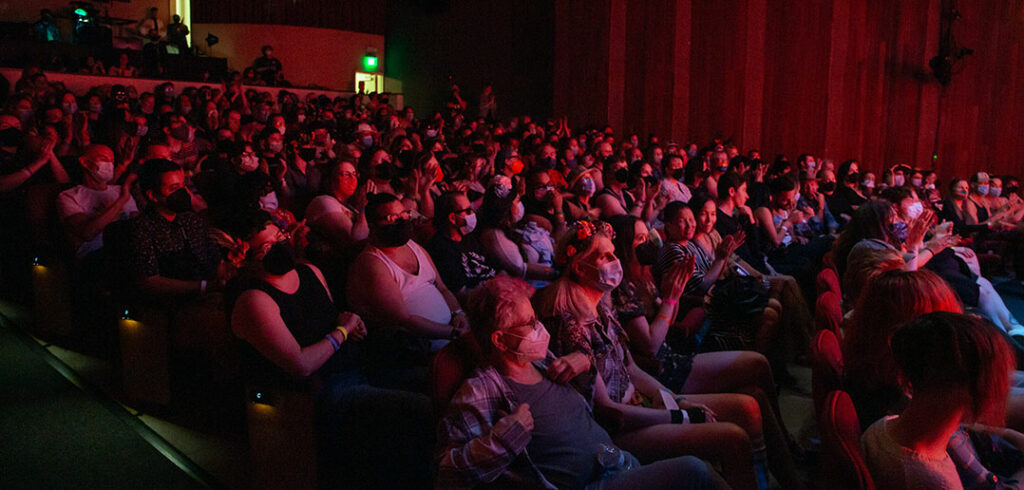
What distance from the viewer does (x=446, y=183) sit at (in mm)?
5508

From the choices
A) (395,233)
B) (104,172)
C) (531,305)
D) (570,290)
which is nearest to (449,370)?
(531,305)

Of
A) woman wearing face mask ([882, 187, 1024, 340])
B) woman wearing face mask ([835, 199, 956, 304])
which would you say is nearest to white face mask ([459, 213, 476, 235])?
woman wearing face mask ([835, 199, 956, 304])

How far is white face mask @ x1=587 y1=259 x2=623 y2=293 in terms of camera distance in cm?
258

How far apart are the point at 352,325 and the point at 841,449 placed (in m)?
1.62

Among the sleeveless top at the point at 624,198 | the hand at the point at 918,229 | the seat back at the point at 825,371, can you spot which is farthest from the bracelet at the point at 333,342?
the sleeveless top at the point at 624,198

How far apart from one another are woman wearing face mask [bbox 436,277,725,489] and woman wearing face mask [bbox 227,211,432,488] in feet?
1.63

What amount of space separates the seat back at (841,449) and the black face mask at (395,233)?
1738 millimetres

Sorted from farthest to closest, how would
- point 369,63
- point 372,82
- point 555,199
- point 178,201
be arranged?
point 372,82, point 369,63, point 555,199, point 178,201

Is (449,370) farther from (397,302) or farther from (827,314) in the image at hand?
(827,314)

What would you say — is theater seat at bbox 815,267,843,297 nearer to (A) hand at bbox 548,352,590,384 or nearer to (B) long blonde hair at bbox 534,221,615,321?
(B) long blonde hair at bbox 534,221,615,321

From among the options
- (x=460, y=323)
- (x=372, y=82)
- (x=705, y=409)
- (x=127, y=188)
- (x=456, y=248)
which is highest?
(x=372, y=82)

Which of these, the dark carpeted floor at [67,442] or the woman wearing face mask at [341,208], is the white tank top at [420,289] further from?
the dark carpeted floor at [67,442]

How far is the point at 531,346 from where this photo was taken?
2043mm

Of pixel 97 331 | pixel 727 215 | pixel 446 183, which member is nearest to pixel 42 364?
pixel 97 331
